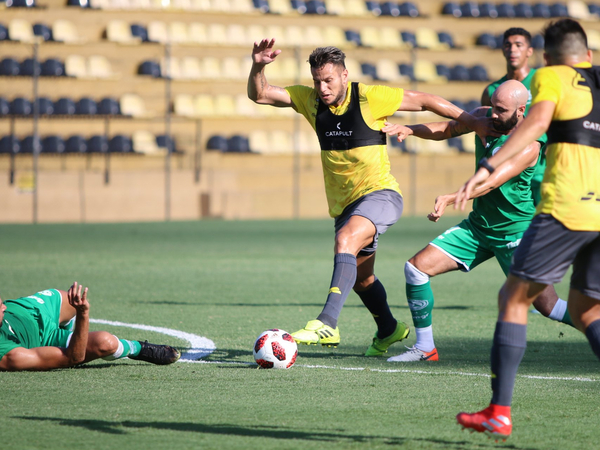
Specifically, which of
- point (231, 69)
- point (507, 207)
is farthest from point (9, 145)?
point (507, 207)

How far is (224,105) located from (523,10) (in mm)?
11140

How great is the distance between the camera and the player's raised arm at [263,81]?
19.4 feet

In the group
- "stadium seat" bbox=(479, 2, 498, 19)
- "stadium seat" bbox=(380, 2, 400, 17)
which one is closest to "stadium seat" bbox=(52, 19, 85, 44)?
"stadium seat" bbox=(380, 2, 400, 17)

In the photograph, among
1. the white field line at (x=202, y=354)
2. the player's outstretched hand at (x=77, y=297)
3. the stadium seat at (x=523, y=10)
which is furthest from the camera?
the stadium seat at (x=523, y=10)

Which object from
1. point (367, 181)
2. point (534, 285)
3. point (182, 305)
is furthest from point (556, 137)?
point (182, 305)

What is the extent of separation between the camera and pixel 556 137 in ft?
12.1

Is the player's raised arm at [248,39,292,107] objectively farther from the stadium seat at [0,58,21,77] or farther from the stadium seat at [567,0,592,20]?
the stadium seat at [567,0,592,20]

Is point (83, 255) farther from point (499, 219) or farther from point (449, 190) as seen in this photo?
point (449, 190)

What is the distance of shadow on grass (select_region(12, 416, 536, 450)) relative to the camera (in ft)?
12.2

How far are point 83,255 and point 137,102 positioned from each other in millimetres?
12086

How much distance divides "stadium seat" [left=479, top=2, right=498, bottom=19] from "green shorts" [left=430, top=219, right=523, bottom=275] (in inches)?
979

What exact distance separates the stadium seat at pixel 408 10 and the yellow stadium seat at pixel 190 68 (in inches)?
301

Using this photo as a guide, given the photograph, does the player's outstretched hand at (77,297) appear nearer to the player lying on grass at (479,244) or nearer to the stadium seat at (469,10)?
the player lying on grass at (479,244)

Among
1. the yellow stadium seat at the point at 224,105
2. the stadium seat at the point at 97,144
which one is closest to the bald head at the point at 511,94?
the stadium seat at the point at 97,144
